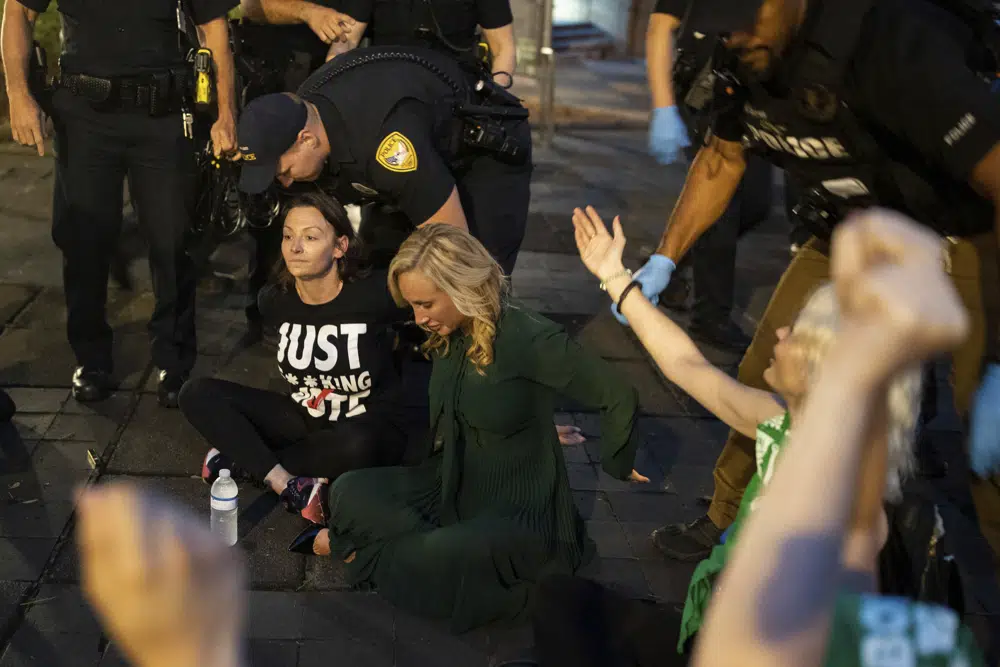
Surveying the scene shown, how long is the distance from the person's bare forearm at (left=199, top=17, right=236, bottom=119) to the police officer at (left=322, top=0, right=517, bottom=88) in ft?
1.66

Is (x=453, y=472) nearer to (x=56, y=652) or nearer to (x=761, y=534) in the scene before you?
(x=56, y=652)

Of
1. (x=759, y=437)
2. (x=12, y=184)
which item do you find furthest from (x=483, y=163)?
(x=12, y=184)

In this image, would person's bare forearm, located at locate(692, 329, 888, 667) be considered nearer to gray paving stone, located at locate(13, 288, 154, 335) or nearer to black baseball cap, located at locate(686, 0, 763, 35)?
black baseball cap, located at locate(686, 0, 763, 35)

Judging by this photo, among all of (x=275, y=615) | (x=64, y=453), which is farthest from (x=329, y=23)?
(x=275, y=615)

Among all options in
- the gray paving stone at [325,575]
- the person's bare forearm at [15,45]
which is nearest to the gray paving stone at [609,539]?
the gray paving stone at [325,575]

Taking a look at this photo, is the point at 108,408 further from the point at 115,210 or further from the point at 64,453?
the point at 115,210

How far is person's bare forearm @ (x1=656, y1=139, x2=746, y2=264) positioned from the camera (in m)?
3.20

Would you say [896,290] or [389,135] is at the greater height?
[896,290]

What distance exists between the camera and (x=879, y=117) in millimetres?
2480

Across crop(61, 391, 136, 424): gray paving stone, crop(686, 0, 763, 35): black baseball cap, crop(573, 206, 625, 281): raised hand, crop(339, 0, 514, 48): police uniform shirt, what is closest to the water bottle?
crop(61, 391, 136, 424): gray paving stone

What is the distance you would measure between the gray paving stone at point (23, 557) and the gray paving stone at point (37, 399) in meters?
0.97

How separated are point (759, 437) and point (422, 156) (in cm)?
162

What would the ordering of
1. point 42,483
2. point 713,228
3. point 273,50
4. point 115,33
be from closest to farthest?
point 42,483, point 115,33, point 273,50, point 713,228

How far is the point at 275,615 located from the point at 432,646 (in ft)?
1.52
